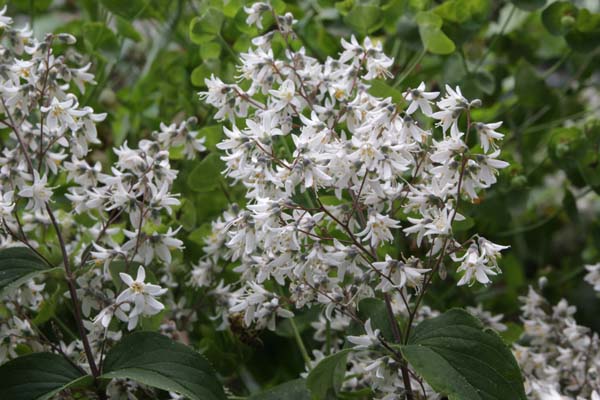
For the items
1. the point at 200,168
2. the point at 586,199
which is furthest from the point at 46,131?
the point at 586,199

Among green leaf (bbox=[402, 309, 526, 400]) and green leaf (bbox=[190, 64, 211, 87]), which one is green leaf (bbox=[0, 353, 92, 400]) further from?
green leaf (bbox=[190, 64, 211, 87])

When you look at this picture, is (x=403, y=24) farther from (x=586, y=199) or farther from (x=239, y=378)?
(x=586, y=199)

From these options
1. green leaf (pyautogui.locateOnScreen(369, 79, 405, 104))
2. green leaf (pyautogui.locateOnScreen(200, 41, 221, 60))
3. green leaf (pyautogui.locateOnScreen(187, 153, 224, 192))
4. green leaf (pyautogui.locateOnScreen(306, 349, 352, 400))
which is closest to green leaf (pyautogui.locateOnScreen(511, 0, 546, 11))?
green leaf (pyautogui.locateOnScreen(369, 79, 405, 104))

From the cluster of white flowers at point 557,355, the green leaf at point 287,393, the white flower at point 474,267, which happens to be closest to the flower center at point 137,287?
the green leaf at point 287,393

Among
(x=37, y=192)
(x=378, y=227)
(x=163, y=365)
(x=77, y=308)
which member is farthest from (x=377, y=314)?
(x=37, y=192)

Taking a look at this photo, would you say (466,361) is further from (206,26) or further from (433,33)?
(206,26)
